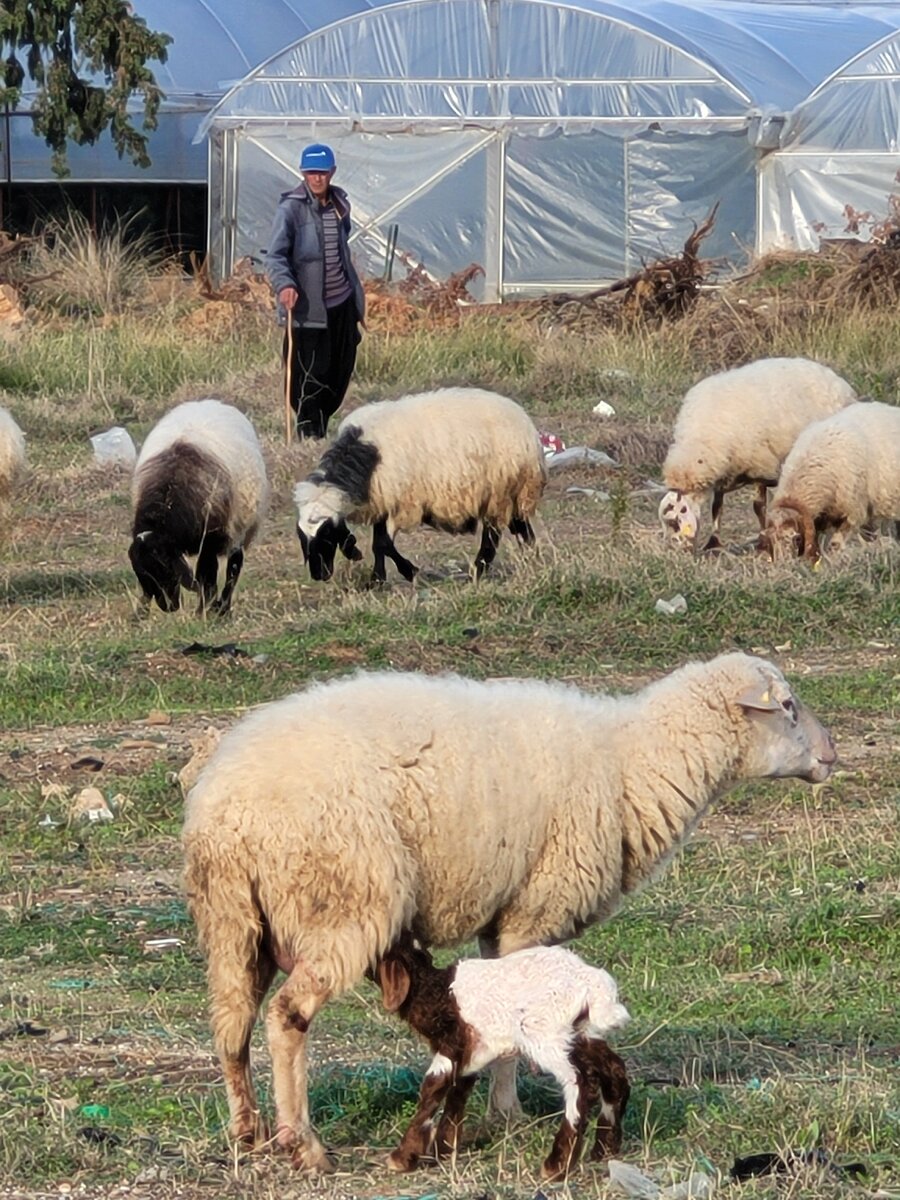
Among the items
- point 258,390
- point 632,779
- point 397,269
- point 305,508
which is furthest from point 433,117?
point 632,779

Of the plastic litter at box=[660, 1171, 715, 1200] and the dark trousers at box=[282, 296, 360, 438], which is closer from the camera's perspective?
the plastic litter at box=[660, 1171, 715, 1200]

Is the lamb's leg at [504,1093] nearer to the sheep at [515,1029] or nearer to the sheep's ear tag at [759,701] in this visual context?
the sheep at [515,1029]

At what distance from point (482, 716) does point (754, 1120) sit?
3.75ft

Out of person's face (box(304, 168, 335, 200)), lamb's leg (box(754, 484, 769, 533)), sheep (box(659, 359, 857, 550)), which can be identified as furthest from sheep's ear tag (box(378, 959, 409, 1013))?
person's face (box(304, 168, 335, 200))

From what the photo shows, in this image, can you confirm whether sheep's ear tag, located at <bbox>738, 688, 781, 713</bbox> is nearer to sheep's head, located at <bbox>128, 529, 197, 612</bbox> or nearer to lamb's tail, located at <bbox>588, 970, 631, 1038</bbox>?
lamb's tail, located at <bbox>588, 970, 631, 1038</bbox>

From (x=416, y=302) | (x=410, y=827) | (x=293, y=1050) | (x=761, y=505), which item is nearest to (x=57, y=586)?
(x=761, y=505)

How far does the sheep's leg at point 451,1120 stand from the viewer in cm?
444

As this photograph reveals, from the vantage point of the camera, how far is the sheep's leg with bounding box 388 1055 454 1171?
14.4 ft

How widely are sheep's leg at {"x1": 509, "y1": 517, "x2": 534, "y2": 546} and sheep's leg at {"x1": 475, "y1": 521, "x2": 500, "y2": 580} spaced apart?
143 millimetres

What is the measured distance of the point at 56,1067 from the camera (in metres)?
5.00

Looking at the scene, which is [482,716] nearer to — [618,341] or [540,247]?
[618,341]

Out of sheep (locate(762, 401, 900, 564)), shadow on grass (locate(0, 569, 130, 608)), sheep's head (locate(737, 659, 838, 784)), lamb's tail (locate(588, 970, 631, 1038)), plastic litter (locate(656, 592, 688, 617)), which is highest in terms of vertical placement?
sheep's head (locate(737, 659, 838, 784))

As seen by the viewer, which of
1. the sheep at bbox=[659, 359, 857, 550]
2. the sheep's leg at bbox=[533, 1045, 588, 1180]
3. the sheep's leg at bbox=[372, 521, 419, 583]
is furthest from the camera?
the sheep at bbox=[659, 359, 857, 550]

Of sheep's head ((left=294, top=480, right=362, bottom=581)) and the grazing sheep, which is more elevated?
the grazing sheep
